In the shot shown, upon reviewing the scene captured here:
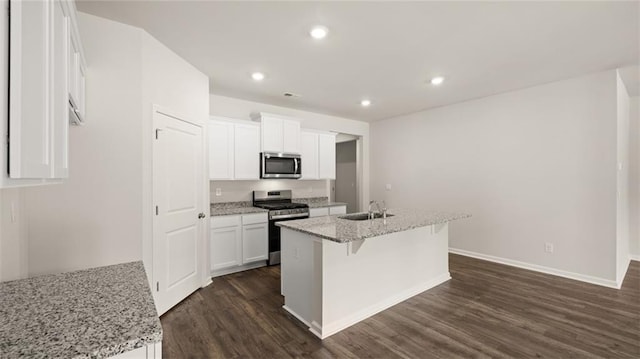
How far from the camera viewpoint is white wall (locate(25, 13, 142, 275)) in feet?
6.88

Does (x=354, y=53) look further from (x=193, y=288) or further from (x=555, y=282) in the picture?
(x=555, y=282)

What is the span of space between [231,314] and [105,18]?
2835 mm

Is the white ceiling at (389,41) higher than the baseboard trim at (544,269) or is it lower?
higher

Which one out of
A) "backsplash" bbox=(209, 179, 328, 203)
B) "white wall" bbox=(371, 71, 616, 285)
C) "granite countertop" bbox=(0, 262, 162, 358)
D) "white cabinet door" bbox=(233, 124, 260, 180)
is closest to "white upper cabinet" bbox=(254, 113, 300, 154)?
"white cabinet door" bbox=(233, 124, 260, 180)

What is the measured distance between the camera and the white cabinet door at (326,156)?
5266 millimetres

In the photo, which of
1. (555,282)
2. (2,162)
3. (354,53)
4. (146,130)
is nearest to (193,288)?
(146,130)

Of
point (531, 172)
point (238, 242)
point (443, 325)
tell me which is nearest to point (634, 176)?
point (531, 172)

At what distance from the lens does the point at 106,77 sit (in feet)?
7.54

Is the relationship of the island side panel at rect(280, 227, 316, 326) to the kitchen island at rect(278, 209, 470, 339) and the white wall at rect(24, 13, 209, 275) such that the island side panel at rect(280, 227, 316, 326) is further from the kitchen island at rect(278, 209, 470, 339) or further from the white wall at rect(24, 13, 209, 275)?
the white wall at rect(24, 13, 209, 275)

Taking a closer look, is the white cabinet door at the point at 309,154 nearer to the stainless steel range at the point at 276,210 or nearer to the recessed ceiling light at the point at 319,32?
the stainless steel range at the point at 276,210

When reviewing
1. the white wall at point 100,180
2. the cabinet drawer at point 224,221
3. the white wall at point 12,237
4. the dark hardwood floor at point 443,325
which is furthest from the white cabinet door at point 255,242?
the white wall at point 12,237

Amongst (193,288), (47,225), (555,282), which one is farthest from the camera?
(555,282)

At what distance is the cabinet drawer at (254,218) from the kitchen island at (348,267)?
131cm

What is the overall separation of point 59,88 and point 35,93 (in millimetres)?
239
